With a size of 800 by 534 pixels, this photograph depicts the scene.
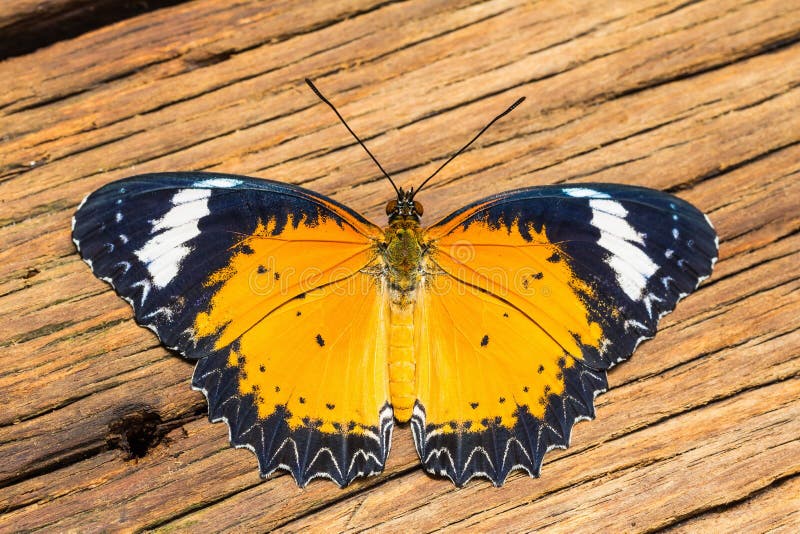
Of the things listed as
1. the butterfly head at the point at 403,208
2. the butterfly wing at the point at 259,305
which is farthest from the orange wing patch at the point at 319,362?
the butterfly head at the point at 403,208

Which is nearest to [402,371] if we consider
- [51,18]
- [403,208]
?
[403,208]

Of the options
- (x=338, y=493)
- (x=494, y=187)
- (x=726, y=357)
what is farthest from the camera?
(x=494, y=187)

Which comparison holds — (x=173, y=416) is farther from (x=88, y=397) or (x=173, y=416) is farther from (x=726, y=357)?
(x=726, y=357)

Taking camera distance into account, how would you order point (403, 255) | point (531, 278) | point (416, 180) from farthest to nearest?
point (416, 180)
point (403, 255)
point (531, 278)

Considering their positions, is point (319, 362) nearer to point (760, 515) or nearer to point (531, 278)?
point (531, 278)

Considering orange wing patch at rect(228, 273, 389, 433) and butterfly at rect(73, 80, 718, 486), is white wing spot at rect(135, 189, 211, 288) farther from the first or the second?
orange wing patch at rect(228, 273, 389, 433)

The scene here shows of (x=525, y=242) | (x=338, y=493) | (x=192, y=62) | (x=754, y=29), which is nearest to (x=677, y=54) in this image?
(x=754, y=29)
